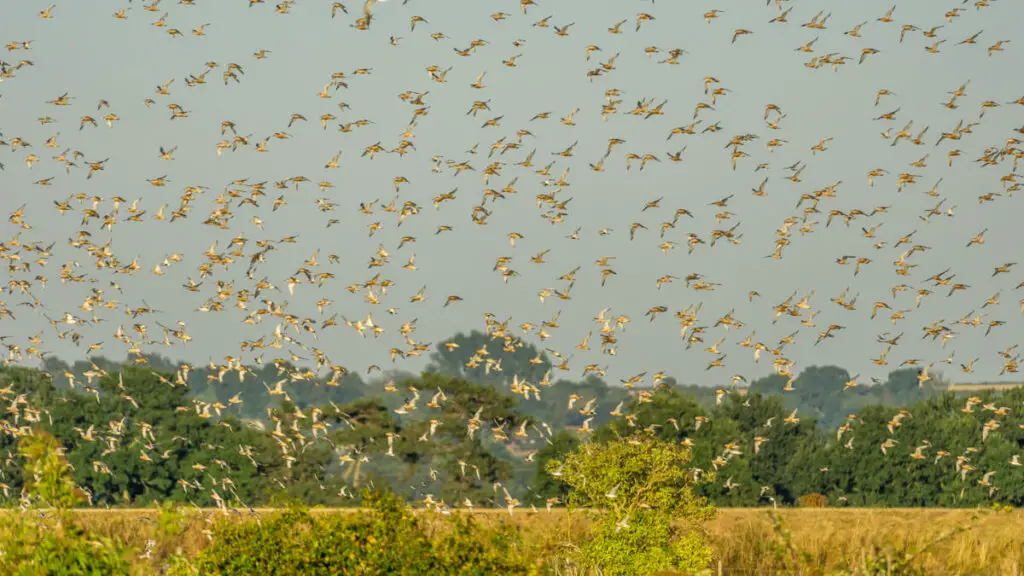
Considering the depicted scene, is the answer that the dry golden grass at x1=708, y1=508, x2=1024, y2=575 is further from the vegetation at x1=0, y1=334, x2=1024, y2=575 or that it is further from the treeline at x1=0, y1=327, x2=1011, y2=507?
the treeline at x1=0, y1=327, x2=1011, y2=507

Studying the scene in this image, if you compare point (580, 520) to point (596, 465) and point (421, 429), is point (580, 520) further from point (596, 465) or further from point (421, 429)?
point (421, 429)

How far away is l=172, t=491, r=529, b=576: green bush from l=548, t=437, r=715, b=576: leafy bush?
1305cm

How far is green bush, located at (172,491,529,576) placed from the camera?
26.3 metres

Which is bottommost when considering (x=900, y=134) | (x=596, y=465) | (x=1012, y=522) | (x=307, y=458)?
(x=307, y=458)

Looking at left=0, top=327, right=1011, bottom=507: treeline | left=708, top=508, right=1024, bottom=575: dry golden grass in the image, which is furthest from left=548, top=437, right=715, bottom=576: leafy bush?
left=0, top=327, right=1011, bottom=507: treeline

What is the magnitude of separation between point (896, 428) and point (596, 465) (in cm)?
5537

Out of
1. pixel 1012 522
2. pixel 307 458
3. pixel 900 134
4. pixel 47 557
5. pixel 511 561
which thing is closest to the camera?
pixel 47 557

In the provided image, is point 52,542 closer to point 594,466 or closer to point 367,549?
point 367,549

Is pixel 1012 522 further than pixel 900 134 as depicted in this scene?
No

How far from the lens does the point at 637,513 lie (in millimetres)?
41188

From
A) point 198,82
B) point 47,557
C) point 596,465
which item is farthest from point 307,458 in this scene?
point 47,557

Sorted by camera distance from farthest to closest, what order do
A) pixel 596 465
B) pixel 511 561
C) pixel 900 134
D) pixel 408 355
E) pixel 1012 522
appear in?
pixel 408 355 < pixel 900 134 < pixel 1012 522 < pixel 596 465 < pixel 511 561

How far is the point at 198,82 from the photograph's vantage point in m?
57.7

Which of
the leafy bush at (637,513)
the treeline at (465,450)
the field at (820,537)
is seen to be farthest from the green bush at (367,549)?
the treeline at (465,450)
